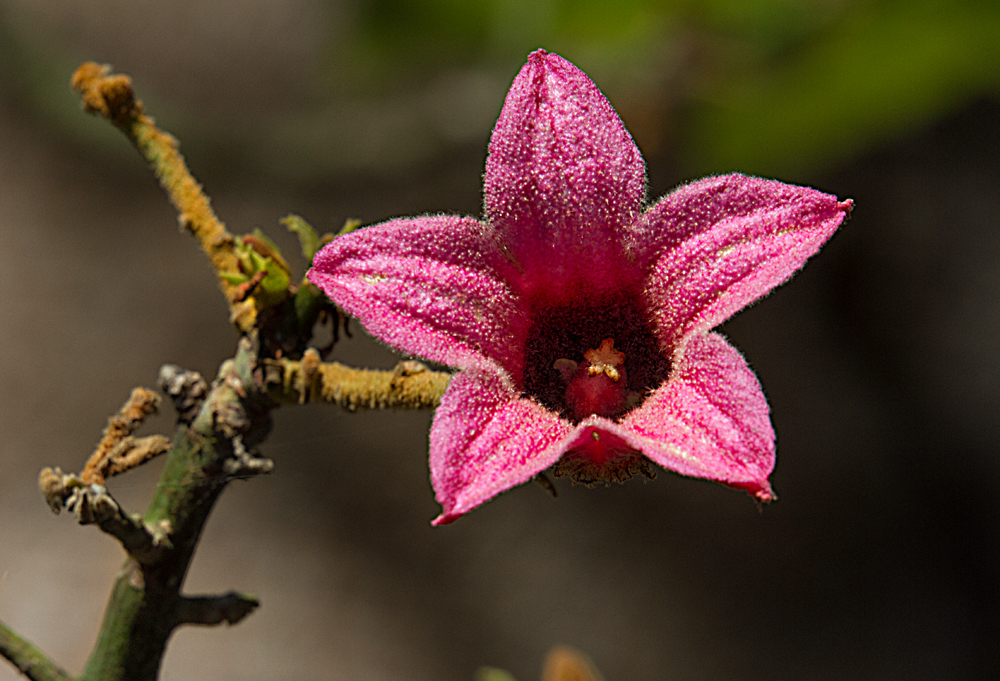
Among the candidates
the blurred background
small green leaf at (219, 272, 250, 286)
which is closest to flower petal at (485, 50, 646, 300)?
small green leaf at (219, 272, 250, 286)

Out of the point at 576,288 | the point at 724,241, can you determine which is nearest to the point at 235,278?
the point at 576,288

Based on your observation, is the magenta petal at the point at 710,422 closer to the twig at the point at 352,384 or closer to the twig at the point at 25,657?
the twig at the point at 352,384

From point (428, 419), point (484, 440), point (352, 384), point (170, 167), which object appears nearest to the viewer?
point (484, 440)

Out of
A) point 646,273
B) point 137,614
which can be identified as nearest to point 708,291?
point 646,273

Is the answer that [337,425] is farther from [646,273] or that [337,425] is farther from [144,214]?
[646,273]

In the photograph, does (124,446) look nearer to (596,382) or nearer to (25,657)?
(25,657)

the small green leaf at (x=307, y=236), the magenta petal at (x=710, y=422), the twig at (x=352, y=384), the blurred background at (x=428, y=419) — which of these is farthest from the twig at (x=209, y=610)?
the blurred background at (x=428, y=419)

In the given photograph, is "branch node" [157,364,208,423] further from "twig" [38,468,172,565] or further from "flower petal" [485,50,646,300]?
"flower petal" [485,50,646,300]
